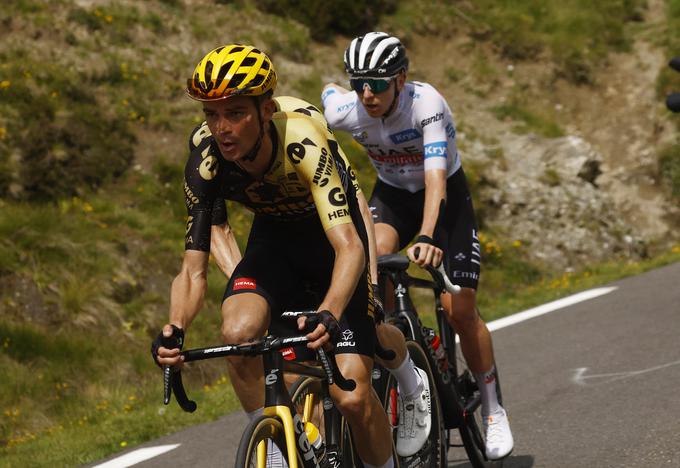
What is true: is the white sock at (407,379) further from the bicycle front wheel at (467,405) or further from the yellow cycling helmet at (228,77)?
the yellow cycling helmet at (228,77)

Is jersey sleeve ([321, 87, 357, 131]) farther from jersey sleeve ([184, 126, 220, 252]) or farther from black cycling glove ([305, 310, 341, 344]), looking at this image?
black cycling glove ([305, 310, 341, 344])

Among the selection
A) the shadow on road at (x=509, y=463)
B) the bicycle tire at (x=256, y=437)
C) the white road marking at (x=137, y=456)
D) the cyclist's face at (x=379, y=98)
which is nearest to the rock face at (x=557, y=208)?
the white road marking at (x=137, y=456)

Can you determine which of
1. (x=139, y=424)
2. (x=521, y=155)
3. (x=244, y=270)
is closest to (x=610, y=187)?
(x=521, y=155)

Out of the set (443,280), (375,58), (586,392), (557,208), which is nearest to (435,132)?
(375,58)

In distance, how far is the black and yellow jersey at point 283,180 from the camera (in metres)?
4.43

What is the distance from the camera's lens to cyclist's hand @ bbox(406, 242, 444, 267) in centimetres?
549

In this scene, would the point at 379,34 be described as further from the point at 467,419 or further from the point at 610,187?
the point at 610,187

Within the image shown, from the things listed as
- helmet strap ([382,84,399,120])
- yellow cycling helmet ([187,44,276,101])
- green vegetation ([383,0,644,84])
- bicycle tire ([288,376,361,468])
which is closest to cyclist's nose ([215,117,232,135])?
yellow cycling helmet ([187,44,276,101])

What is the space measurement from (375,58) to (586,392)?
11.2ft

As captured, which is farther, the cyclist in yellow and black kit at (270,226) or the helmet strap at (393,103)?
the helmet strap at (393,103)

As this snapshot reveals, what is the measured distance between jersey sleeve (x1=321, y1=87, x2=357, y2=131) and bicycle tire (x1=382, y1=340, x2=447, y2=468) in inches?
63.9

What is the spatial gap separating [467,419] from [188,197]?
2.38 metres

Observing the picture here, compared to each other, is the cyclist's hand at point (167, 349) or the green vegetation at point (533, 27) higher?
the green vegetation at point (533, 27)

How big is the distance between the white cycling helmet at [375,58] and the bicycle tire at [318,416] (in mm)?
2178
